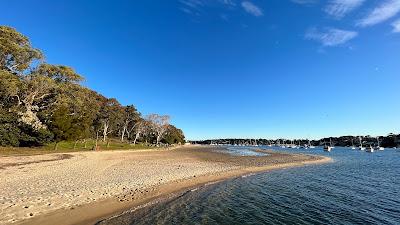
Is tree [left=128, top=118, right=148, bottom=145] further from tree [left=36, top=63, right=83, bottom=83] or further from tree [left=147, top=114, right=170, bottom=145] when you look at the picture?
tree [left=36, top=63, right=83, bottom=83]

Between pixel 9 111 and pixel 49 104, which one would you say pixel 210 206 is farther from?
pixel 49 104

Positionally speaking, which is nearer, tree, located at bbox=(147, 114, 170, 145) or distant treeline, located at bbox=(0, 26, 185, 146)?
distant treeline, located at bbox=(0, 26, 185, 146)

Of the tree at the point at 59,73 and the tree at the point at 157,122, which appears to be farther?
the tree at the point at 157,122

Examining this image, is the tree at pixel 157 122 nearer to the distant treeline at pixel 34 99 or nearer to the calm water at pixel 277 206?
the distant treeline at pixel 34 99

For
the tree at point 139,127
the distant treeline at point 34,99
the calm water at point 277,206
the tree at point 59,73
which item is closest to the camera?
the calm water at point 277,206

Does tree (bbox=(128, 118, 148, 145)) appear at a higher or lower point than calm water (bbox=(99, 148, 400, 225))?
higher

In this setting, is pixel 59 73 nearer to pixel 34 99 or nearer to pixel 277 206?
pixel 34 99

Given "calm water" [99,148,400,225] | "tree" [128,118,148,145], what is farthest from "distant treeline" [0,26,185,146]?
"tree" [128,118,148,145]

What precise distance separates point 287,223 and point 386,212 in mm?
8257

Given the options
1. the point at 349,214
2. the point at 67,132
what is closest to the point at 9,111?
the point at 67,132

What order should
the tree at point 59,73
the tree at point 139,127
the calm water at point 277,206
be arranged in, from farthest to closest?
the tree at point 139,127 → the tree at point 59,73 → the calm water at point 277,206

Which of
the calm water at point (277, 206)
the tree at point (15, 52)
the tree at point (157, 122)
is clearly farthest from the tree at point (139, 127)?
the calm water at point (277, 206)

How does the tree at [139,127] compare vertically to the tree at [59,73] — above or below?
below

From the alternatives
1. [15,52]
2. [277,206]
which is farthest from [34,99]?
[277,206]
